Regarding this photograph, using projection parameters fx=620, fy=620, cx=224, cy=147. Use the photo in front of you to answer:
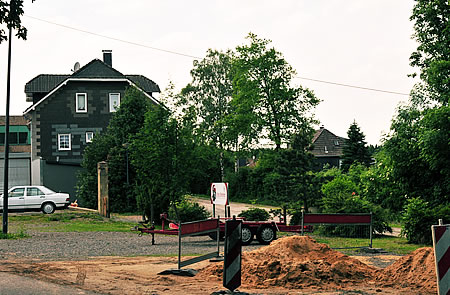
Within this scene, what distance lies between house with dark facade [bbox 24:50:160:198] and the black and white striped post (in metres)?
37.6

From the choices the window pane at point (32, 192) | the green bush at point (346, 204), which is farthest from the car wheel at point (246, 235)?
the window pane at point (32, 192)

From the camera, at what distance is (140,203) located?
1018 inches

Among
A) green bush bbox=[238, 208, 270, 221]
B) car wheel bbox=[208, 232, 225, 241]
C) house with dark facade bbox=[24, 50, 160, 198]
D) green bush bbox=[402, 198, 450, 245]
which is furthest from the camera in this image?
house with dark facade bbox=[24, 50, 160, 198]

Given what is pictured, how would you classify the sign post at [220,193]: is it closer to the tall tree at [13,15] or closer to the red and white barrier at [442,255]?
the tall tree at [13,15]

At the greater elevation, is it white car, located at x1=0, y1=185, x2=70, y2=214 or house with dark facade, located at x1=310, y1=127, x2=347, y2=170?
house with dark facade, located at x1=310, y1=127, x2=347, y2=170

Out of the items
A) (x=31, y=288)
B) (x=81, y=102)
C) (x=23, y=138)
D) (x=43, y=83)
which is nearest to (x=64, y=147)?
(x=81, y=102)

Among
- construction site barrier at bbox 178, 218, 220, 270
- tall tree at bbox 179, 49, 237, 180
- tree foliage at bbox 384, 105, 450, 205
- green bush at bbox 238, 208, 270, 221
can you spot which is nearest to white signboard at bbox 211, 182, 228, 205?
green bush at bbox 238, 208, 270, 221

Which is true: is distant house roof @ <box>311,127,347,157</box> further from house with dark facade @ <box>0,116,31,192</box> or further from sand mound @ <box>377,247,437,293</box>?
sand mound @ <box>377,247,437,293</box>

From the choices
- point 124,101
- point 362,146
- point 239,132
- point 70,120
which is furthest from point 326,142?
point 124,101

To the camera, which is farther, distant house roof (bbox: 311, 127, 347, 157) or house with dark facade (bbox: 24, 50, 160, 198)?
distant house roof (bbox: 311, 127, 347, 157)

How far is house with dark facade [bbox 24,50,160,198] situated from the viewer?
152 feet

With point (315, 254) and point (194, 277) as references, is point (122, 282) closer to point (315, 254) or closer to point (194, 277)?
point (194, 277)

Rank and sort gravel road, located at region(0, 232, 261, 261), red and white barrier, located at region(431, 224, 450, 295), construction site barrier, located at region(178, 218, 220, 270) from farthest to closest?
1. gravel road, located at region(0, 232, 261, 261)
2. construction site barrier, located at region(178, 218, 220, 270)
3. red and white barrier, located at region(431, 224, 450, 295)

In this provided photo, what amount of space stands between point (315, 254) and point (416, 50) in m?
17.7
